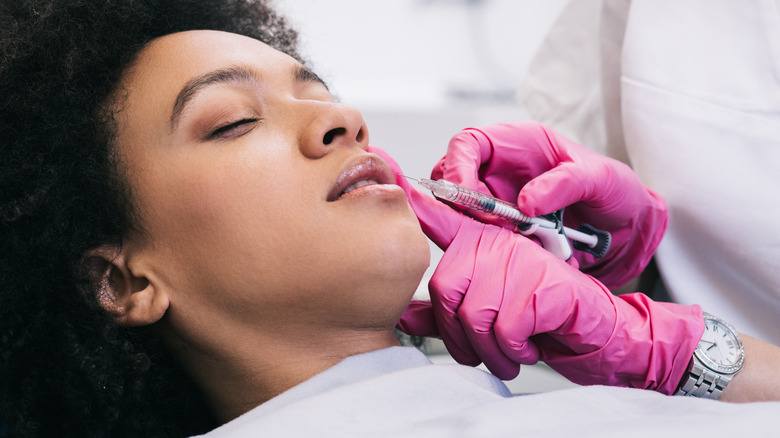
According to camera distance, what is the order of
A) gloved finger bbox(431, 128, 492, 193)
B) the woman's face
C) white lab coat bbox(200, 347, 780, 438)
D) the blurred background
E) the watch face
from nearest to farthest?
white lab coat bbox(200, 347, 780, 438), the woman's face, the watch face, gloved finger bbox(431, 128, 492, 193), the blurred background

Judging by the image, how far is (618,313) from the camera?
103cm

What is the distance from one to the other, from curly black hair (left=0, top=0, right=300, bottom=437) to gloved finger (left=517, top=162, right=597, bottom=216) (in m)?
0.60

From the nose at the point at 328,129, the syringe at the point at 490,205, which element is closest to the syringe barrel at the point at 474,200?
the syringe at the point at 490,205

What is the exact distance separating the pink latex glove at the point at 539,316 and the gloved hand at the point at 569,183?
0.08m

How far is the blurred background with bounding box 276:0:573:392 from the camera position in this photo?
87.5 inches

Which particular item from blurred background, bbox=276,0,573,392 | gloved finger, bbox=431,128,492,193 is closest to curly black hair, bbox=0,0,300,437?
gloved finger, bbox=431,128,492,193

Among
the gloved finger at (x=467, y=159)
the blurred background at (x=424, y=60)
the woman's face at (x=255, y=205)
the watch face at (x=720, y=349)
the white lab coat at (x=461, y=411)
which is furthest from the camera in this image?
the blurred background at (x=424, y=60)

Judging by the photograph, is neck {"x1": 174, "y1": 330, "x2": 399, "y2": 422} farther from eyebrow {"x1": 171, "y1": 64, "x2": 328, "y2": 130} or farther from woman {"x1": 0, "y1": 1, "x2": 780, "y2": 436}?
eyebrow {"x1": 171, "y1": 64, "x2": 328, "y2": 130}

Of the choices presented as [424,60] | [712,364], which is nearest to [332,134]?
[712,364]

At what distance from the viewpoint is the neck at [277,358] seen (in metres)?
0.98

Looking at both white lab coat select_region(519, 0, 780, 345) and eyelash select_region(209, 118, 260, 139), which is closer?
eyelash select_region(209, 118, 260, 139)

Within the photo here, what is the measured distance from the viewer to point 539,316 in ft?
3.18

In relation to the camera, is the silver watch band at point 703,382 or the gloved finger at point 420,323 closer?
the silver watch band at point 703,382

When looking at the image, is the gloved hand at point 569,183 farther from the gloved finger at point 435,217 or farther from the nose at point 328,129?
the nose at point 328,129
